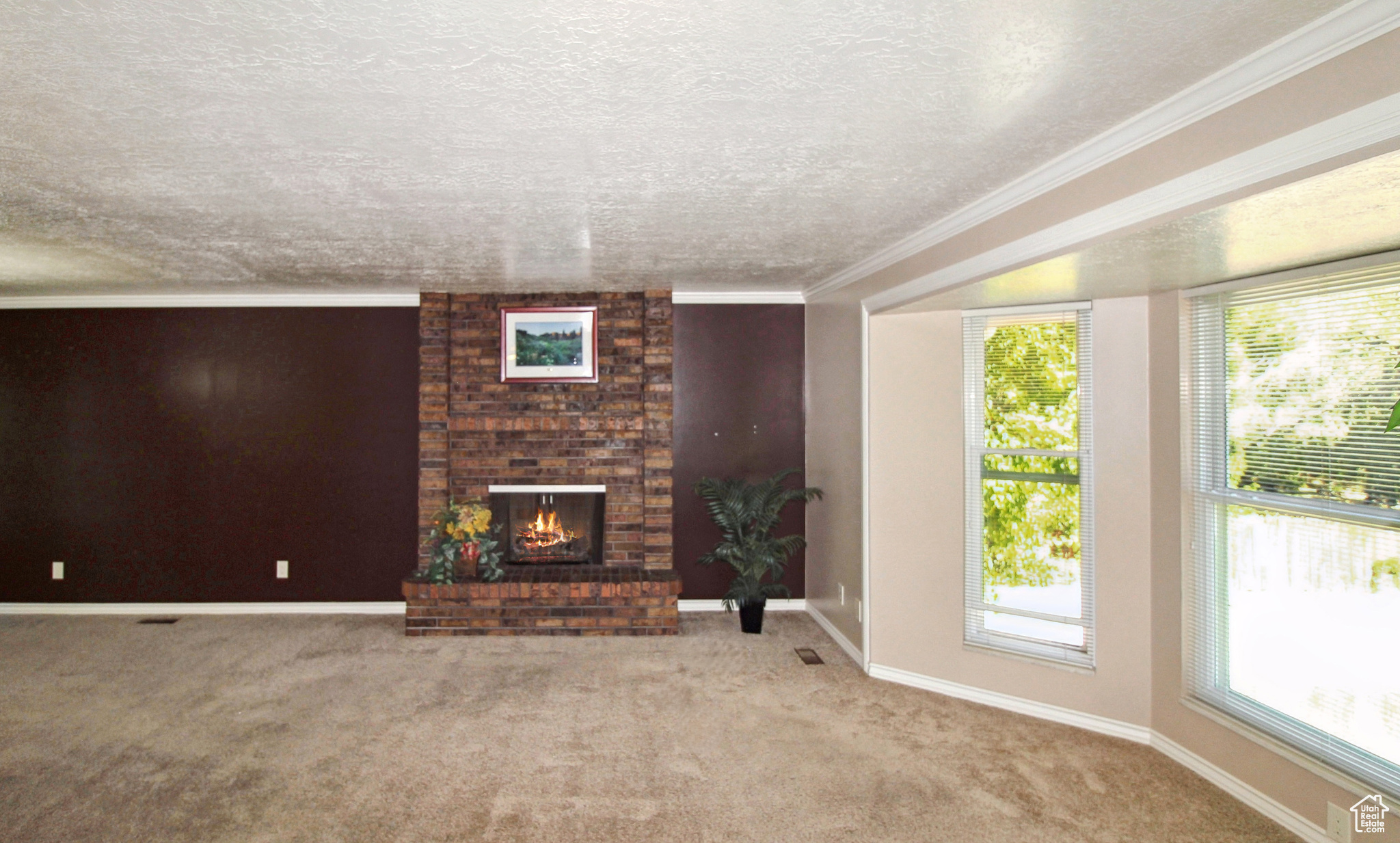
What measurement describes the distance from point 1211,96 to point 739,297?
3877 mm

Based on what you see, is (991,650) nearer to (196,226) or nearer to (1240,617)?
(1240,617)

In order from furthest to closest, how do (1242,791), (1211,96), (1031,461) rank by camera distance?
(1031,461) < (1242,791) < (1211,96)

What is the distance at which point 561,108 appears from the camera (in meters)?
1.98

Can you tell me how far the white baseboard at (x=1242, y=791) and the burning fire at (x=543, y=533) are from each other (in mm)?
3893

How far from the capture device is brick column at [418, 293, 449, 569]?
5426mm

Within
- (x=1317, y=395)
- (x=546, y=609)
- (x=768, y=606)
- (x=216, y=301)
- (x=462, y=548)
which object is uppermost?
(x=216, y=301)

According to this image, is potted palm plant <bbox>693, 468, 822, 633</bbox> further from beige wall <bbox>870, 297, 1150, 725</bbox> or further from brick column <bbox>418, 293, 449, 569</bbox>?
brick column <bbox>418, 293, 449, 569</bbox>

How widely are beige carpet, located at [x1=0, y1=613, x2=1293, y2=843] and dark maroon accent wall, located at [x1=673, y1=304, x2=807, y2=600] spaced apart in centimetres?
141

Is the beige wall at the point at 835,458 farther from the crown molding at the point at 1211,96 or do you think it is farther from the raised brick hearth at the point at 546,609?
the crown molding at the point at 1211,96

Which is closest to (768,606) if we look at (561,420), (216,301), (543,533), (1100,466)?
(543,533)

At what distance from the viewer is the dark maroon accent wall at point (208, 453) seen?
5.54m

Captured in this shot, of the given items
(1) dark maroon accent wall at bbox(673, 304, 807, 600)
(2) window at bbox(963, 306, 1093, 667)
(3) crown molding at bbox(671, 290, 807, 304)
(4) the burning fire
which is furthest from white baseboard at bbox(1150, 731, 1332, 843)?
(4) the burning fire

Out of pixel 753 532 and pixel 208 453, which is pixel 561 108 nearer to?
pixel 753 532

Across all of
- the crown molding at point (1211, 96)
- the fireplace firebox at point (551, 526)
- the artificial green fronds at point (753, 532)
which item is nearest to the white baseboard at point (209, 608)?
the fireplace firebox at point (551, 526)
